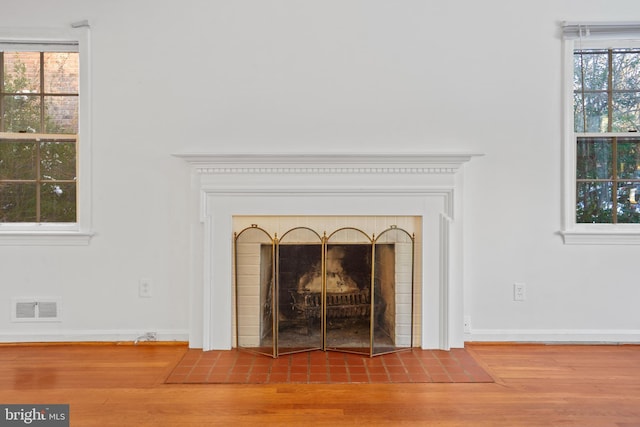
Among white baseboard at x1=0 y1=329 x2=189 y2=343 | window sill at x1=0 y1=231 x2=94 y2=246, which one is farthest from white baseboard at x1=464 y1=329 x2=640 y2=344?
window sill at x1=0 y1=231 x2=94 y2=246

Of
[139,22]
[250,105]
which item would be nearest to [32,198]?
[139,22]

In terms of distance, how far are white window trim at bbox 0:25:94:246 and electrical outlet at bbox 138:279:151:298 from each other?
1.42 feet

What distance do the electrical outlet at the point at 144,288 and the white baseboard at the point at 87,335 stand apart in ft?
0.76

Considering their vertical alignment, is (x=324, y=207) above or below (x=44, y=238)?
above

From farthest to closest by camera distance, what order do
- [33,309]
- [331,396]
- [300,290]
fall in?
1. [33,309]
2. [300,290]
3. [331,396]

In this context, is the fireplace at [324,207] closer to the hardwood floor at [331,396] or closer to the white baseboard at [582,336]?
the hardwood floor at [331,396]

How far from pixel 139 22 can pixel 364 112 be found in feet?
5.11

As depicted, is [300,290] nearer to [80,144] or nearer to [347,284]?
[347,284]

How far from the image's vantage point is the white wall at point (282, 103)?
10.1 ft

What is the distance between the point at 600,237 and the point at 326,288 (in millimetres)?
1822

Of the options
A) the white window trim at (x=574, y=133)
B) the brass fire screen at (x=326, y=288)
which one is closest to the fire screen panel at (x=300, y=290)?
the brass fire screen at (x=326, y=288)

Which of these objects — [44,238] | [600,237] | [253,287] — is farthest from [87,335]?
[600,237]

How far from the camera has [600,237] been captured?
313 centimetres

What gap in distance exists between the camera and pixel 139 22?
308 centimetres
